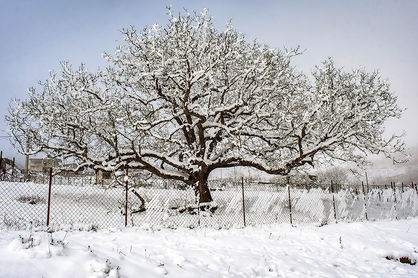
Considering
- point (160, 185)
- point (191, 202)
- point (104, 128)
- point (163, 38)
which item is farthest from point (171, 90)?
point (191, 202)

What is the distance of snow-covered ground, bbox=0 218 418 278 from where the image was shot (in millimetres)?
4305

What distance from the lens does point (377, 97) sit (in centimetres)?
1557

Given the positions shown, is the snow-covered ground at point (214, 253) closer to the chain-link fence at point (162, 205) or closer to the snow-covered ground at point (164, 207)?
the chain-link fence at point (162, 205)

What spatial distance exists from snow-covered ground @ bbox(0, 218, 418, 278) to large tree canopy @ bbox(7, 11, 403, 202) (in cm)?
523

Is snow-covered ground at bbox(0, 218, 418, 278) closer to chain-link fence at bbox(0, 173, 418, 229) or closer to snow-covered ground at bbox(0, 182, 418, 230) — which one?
chain-link fence at bbox(0, 173, 418, 229)

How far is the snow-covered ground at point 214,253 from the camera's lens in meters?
4.30

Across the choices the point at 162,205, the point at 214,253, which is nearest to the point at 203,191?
the point at 162,205

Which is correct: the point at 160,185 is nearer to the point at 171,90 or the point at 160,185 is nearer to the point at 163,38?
the point at 171,90

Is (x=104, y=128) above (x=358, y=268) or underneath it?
above

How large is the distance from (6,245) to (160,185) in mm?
9556

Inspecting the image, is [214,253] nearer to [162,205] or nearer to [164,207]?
[164,207]

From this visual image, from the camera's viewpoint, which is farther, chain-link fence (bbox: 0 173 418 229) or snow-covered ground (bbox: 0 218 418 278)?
chain-link fence (bbox: 0 173 418 229)

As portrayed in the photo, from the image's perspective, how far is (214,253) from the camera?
6.52 m

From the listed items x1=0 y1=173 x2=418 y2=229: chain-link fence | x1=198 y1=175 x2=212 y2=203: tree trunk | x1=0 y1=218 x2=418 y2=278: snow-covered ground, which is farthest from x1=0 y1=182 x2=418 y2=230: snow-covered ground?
x1=0 y1=218 x2=418 y2=278: snow-covered ground
